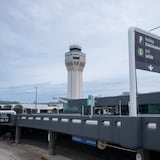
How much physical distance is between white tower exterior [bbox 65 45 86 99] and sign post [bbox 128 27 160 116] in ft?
361

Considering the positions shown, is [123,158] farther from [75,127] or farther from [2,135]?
[2,135]

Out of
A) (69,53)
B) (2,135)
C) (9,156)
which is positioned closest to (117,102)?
(2,135)

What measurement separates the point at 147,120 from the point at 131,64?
1.90m

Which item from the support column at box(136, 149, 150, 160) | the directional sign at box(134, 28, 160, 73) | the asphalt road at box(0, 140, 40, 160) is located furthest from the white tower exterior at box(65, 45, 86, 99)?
the support column at box(136, 149, 150, 160)

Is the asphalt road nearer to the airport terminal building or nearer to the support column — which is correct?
the support column

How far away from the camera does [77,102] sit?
67.8 m

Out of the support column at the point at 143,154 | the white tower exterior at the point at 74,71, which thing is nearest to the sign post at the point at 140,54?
the support column at the point at 143,154

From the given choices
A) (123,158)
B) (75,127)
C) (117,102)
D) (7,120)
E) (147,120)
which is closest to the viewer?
(147,120)

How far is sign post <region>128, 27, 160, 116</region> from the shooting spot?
928 centimetres

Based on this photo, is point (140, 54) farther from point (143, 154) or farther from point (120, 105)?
point (120, 105)

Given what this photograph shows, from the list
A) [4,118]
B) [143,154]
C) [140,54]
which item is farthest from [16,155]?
[140,54]

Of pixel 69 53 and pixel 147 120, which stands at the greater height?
pixel 69 53

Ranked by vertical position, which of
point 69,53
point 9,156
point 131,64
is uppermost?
point 69,53

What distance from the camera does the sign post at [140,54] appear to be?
928 centimetres
